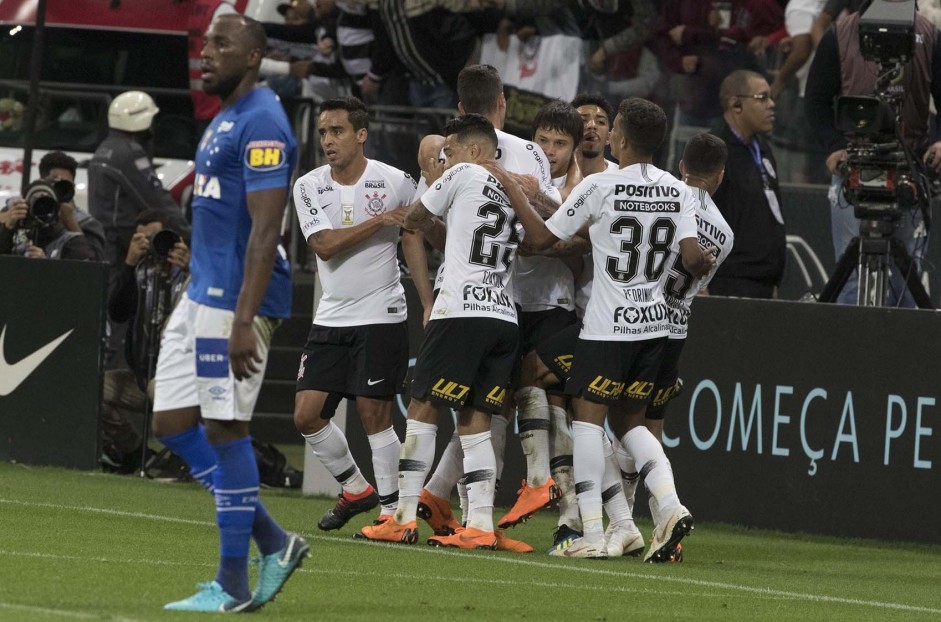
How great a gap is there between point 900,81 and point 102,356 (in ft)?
18.3

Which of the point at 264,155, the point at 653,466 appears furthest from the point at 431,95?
the point at 264,155

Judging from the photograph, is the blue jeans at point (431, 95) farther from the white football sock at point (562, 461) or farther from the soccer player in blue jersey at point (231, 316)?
the soccer player in blue jersey at point (231, 316)

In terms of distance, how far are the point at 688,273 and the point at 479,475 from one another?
1.43 meters

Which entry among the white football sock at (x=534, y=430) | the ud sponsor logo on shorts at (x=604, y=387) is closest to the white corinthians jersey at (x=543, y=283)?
the white football sock at (x=534, y=430)

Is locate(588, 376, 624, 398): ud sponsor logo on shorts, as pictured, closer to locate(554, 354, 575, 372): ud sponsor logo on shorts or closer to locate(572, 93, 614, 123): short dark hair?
locate(554, 354, 575, 372): ud sponsor logo on shorts

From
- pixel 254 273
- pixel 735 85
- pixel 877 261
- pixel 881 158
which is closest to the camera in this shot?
pixel 254 273

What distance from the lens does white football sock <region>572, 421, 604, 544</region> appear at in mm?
9039

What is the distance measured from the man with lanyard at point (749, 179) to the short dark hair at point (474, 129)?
119 inches

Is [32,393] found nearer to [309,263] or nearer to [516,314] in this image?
[309,263]

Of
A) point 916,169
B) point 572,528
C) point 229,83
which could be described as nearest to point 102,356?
point 572,528

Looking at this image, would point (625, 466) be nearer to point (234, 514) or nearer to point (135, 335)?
point (234, 514)

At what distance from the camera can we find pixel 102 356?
12.8m

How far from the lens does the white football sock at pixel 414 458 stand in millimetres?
9086

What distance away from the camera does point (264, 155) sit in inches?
258
